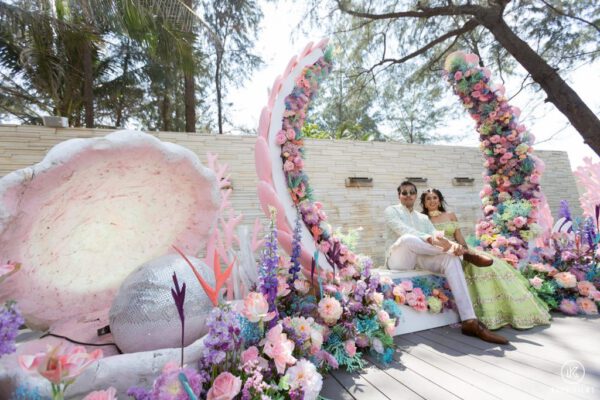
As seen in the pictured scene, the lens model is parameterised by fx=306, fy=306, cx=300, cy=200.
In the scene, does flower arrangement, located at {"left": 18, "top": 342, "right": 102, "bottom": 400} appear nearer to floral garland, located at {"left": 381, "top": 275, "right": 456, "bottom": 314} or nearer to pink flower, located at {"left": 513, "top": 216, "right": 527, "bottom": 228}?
floral garland, located at {"left": 381, "top": 275, "right": 456, "bottom": 314}

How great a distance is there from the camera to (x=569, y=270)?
306 cm

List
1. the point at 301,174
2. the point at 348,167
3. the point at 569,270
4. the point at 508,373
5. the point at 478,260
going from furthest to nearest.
→ the point at 348,167 < the point at 569,270 < the point at 478,260 < the point at 301,174 < the point at 508,373

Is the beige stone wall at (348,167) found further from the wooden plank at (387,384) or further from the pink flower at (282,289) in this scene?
the wooden plank at (387,384)

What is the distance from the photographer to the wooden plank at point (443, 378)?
5.06 ft

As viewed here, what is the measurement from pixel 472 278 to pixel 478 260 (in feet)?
1.01

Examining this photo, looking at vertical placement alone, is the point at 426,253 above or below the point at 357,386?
above

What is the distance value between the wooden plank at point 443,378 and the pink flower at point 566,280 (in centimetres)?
192

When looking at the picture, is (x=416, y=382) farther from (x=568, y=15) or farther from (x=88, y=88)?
(x=88, y=88)

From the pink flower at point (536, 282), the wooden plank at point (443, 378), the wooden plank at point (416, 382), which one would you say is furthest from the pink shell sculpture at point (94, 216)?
the pink flower at point (536, 282)

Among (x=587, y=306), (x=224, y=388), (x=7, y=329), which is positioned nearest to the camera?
(x=7, y=329)

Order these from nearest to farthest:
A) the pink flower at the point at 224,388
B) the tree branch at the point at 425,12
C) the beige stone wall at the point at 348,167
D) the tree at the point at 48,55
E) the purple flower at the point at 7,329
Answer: the purple flower at the point at 7,329 → the pink flower at the point at 224,388 → the beige stone wall at the point at 348,167 → the tree branch at the point at 425,12 → the tree at the point at 48,55

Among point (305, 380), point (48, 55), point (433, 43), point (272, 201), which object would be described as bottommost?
point (305, 380)

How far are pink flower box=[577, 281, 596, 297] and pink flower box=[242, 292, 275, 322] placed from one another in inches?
126

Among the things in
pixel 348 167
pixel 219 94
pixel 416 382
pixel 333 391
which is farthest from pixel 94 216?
pixel 219 94
